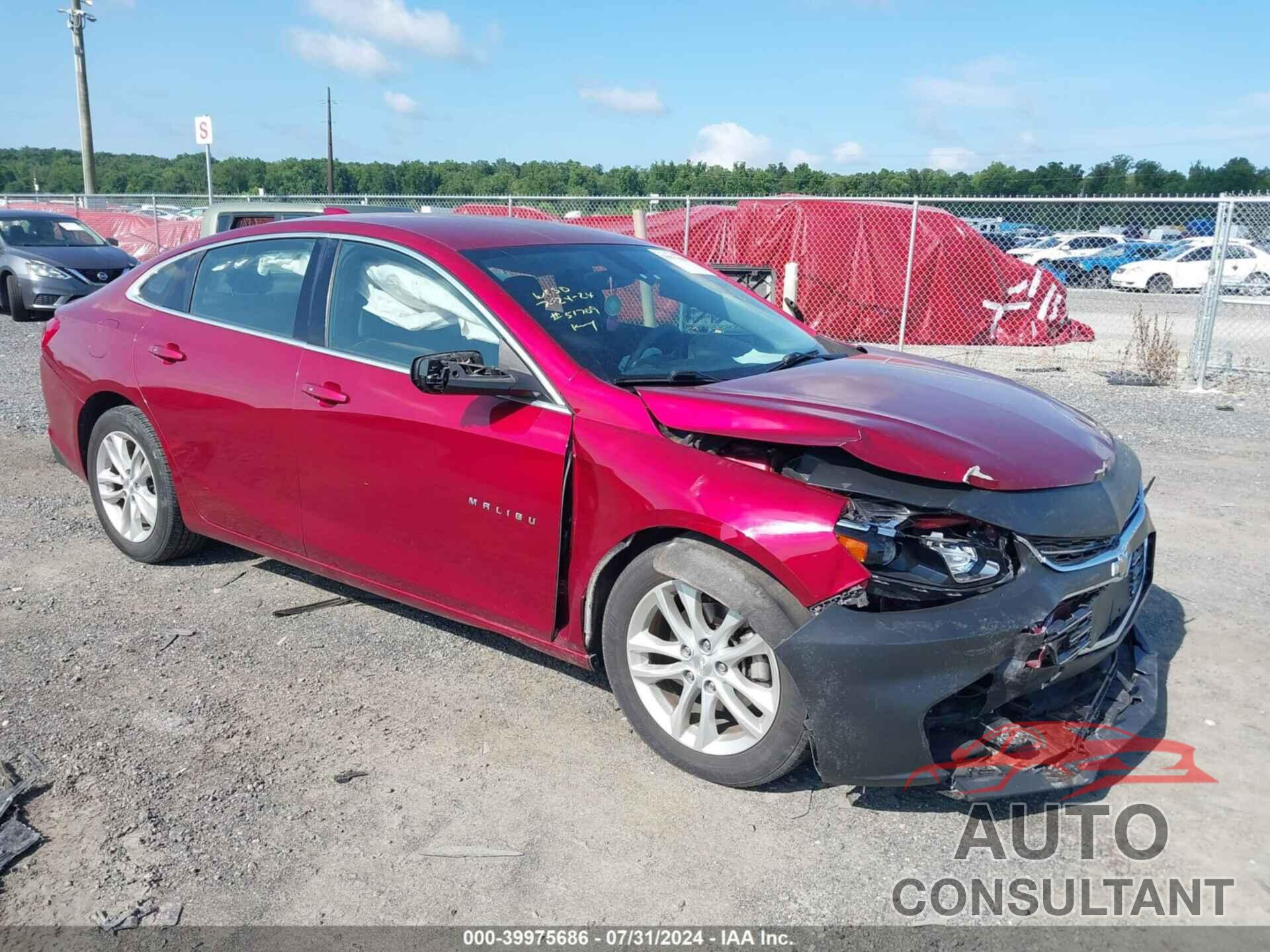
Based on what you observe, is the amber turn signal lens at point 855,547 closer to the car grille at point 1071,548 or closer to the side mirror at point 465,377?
the car grille at point 1071,548

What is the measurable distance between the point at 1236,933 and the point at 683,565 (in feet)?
5.57

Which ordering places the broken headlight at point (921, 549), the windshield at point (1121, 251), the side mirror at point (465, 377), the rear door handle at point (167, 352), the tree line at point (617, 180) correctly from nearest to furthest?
1. the broken headlight at point (921, 549)
2. the side mirror at point (465, 377)
3. the rear door handle at point (167, 352)
4. the windshield at point (1121, 251)
5. the tree line at point (617, 180)

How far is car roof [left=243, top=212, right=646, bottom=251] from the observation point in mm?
4066

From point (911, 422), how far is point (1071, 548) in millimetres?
596

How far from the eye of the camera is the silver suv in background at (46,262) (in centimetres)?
1427

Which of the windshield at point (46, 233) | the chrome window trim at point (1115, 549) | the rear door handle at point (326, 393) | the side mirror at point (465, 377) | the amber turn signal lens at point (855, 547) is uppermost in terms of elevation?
the windshield at point (46, 233)

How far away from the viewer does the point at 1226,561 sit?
528cm

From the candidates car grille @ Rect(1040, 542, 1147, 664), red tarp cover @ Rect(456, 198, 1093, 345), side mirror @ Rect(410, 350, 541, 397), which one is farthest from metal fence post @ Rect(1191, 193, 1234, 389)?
side mirror @ Rect(410, 350, 541, 397)

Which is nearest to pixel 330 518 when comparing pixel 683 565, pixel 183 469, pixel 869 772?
pixel 183 469

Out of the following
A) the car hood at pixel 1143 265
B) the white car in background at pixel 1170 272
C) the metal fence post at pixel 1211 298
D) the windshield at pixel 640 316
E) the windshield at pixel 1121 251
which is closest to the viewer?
the windshield at pixel 640 316

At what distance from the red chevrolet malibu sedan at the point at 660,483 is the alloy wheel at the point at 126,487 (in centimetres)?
11

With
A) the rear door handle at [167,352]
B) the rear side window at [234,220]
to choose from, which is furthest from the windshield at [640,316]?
the rear side window at [234,220]

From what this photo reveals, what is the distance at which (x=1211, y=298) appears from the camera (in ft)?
35.4

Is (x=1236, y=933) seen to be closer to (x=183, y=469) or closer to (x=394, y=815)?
(x=394, y=815)
